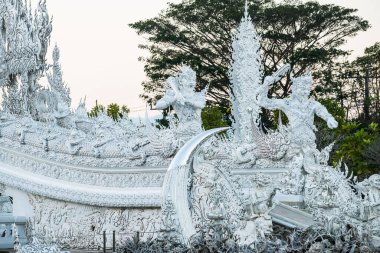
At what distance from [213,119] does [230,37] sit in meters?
4.78

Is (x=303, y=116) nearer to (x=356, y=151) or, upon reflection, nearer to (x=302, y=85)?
(x=302, y=85)

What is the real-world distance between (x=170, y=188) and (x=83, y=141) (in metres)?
7.59

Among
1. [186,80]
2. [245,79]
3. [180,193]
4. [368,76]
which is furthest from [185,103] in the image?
[368,76]

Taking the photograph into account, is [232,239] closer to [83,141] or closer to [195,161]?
[195,161]

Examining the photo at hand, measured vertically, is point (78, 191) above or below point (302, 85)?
below

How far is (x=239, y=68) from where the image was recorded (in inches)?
867

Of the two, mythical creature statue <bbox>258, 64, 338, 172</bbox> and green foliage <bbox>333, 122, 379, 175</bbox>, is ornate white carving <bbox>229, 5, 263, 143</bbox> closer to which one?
mythical creature statue <bbox>258, 64, 338, 172</bbox>

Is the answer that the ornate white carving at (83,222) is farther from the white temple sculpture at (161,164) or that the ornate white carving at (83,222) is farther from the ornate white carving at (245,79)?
the ornate white carving at (245,79)

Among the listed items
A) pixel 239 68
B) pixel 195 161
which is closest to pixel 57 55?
pixel 239 68

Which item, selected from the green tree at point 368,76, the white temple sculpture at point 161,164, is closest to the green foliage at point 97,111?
the white temple sculpture at point 161,164

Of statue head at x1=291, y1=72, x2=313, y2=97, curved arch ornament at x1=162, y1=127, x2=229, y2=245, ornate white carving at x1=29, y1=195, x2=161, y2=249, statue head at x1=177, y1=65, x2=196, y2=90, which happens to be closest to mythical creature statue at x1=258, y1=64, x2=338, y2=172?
statue head at x1=291, y1=72, x2=313, y2=97

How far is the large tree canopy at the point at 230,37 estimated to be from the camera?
40125mm

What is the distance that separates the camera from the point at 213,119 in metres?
36.6

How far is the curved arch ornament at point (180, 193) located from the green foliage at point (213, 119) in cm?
2292
